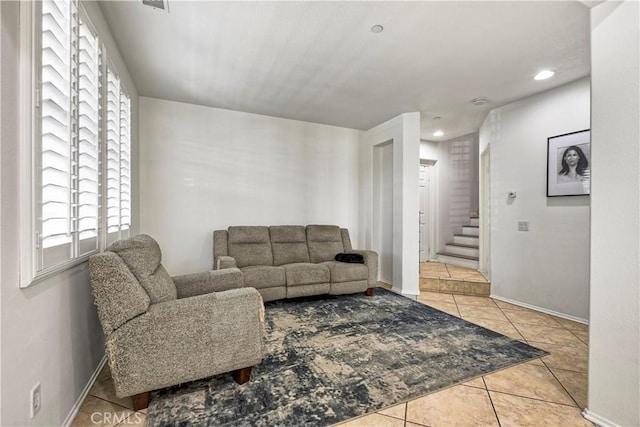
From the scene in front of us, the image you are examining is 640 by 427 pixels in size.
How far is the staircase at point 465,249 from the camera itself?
5.06 m

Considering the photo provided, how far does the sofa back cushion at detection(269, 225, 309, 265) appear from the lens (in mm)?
3938

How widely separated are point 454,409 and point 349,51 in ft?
9.25

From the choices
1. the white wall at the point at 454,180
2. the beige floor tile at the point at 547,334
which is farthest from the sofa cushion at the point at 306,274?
the white wall at the point at 454,180

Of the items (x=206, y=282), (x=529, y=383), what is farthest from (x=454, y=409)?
(x=206, y=282)

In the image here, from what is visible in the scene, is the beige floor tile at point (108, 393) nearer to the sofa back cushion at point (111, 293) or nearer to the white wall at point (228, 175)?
the sofa back cushion at point (111, 293)

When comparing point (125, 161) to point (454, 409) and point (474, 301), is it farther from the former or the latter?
point (474, 301)

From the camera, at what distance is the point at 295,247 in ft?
13.3

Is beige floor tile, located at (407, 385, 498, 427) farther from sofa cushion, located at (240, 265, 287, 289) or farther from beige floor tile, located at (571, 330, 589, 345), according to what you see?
sofa cushion, located at (240, 265, 287, 289)

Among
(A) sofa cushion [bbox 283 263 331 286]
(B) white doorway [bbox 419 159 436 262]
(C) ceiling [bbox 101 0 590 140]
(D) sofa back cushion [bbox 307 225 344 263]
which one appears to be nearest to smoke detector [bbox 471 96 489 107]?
(C) ceiling [bbox 101 0 590 140]

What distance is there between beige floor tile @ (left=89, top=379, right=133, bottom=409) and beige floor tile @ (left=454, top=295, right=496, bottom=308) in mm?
3643

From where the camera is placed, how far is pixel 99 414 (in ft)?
5.23

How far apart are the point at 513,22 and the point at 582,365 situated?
270 cm

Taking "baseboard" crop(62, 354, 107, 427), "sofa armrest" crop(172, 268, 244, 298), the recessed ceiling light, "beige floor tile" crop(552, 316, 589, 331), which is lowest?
"beige floor tile" crop(552, 316, 589, 331)

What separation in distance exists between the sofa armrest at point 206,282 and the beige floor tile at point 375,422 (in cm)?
146
